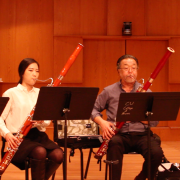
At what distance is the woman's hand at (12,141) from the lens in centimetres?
242

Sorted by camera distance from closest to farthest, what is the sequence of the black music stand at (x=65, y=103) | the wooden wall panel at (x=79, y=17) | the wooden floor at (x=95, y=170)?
1. the black music stand at (x=65, y=103)
2. the wooden floor at (x=95, y=170)
3. the wooden wall panel at (x=79, y=17)

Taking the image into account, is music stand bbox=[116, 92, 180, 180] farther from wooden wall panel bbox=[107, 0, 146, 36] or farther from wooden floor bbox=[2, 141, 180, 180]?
wooden wall panel bbox=[107, 0, 146, 36]

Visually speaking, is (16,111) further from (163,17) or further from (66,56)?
(163,17)

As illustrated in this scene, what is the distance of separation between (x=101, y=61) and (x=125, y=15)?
965 mm

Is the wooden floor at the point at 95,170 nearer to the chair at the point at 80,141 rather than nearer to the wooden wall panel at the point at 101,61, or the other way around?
the chair at the point at 80,141

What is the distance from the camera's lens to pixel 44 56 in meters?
5.66

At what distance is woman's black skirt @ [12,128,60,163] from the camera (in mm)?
2465

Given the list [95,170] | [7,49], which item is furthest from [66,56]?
[95,170]

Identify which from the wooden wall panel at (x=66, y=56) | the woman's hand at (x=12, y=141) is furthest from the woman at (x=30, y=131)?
the wooden wall panel at (x=66, y=56)

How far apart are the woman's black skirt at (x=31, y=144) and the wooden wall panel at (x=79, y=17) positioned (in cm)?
318

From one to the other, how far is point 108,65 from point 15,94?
3.20m

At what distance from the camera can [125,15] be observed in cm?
557

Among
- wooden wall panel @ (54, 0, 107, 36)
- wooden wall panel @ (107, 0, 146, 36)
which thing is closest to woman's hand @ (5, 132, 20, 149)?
wooden wall panel @ (54, 0, 107, 36)

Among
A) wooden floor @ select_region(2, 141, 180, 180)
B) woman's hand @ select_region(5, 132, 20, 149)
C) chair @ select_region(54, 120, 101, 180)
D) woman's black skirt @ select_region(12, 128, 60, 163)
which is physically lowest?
wooden floor @ select_region(2, 141, 180, 180)
